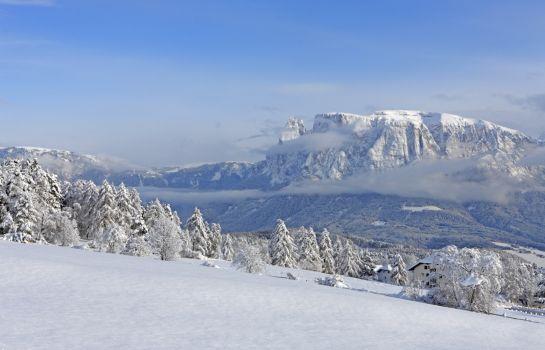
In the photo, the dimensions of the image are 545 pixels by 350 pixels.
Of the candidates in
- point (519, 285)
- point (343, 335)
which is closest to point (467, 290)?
point (343, 335)

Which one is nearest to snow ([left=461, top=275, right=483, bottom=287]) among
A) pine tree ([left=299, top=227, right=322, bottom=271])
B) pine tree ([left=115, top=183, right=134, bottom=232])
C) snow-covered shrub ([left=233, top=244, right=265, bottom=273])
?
snow-covered shrub ([left=233, top=244, right=265, bottom=273])

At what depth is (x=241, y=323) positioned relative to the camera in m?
36.2

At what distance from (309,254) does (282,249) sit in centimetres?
1100

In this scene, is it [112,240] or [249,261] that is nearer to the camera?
[249,261]

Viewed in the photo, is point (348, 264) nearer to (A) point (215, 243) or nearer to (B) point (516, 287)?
(A) point (215, 243)

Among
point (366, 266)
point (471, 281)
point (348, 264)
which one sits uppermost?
point (471, 281)

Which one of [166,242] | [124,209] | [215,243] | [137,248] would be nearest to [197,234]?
[215,243]

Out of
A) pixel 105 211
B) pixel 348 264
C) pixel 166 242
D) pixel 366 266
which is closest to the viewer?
pixel 166 242

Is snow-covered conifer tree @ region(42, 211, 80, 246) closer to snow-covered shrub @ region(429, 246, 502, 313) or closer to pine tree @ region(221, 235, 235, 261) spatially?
pine tree @ region(221, 235, 235, 261)

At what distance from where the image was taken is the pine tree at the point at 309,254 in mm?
119625

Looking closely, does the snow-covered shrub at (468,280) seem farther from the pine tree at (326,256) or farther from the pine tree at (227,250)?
the pine tree at (227,250)

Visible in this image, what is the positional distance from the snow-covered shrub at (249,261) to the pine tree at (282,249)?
3550cm

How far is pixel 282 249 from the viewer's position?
11419cm

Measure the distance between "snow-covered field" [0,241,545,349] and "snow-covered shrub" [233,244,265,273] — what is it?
24206 mm
